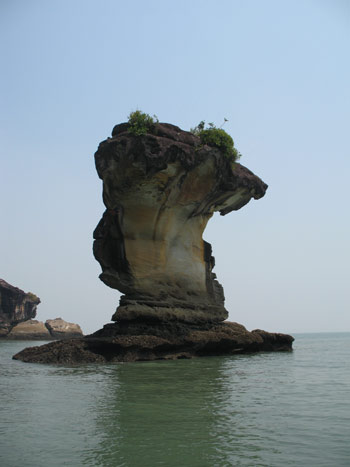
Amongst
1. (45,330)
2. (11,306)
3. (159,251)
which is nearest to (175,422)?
(159,251)

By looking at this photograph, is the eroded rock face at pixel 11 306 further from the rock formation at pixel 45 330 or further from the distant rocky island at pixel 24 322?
the rock formation at pixel 45 330

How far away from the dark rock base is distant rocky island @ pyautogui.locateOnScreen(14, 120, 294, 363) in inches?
1.7

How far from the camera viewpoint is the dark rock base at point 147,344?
18516 millimetres

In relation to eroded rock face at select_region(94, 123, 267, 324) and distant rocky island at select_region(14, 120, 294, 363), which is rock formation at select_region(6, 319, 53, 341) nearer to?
distant rocky island at select_region(14, 120, 294, 363)


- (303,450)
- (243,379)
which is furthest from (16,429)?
(243,379)

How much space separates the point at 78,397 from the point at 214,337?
38.5ft

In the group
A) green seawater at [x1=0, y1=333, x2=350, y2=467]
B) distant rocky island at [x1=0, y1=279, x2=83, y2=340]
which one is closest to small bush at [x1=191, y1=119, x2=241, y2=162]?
green seawater at [x1=0, y1=333, x2=350, y2=467]

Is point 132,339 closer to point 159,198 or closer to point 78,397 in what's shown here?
point 159,198

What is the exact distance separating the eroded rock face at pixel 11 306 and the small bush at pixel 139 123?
161 feet

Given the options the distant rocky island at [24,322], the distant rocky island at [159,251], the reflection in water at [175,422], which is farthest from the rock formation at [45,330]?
the reflection in water at [175,422]

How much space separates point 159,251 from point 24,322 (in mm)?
52591

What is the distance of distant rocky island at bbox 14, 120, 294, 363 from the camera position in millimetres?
19781

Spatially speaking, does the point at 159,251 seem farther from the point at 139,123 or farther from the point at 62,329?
the point at 62,329

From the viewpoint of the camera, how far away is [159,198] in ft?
71.7
